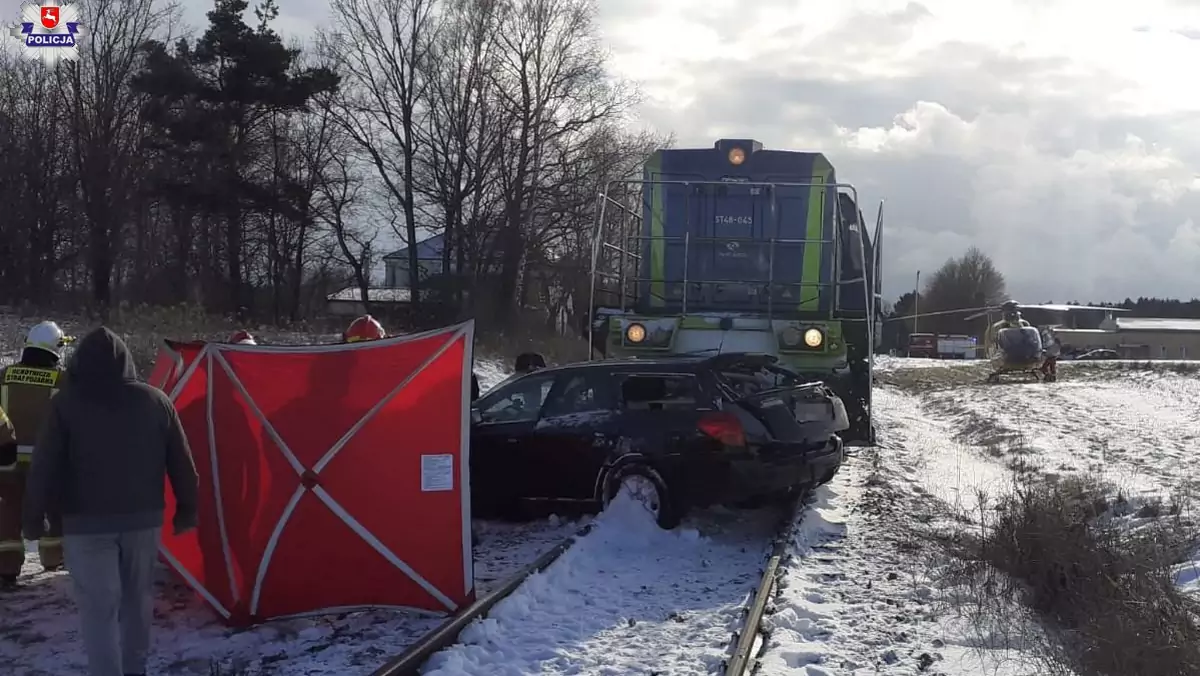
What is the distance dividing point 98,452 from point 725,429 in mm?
4870

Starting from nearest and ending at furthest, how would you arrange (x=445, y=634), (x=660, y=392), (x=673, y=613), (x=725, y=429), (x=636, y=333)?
(x=445, y=634) → (x=673, y=613) → (x=725, y=429) → (x=660, y=392) → (x=636, y=333)

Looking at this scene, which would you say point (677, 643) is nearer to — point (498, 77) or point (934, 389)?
point (934, 389)

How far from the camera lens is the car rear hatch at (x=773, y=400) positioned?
28.1 feet

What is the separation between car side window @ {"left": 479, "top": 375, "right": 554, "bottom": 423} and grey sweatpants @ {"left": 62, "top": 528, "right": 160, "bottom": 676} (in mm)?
4632

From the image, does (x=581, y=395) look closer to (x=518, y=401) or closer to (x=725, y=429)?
(x=518, y=401)

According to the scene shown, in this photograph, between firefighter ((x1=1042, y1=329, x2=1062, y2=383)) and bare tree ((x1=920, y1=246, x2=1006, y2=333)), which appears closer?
firefighter ((x1=1042, y1=329, x2=1062, y2=383))

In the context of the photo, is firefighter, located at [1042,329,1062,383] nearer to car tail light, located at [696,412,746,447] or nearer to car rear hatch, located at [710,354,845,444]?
car rear hatch, located at [710,354,845,444]

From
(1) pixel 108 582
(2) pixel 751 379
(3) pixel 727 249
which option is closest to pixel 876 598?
(2) pixel 751 379

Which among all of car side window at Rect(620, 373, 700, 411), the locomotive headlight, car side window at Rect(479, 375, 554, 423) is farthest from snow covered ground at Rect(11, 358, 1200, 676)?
the locomotive headlight

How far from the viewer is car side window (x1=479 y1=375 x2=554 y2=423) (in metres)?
9.47

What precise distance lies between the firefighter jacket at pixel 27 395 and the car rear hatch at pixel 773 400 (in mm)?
5033

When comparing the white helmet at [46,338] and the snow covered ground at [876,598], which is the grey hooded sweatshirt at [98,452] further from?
the snow covered ground at [876,598]

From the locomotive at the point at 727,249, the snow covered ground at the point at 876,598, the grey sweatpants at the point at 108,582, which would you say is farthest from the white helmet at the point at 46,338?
the locomotive at the point at 727,249

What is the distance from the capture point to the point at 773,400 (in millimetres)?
8820
